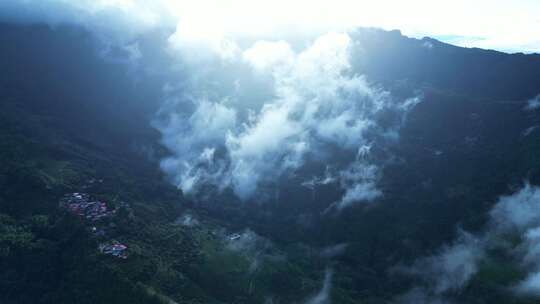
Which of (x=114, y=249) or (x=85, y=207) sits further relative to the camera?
(x=85, y=207)

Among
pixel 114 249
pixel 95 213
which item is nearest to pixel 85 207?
pixel 95 213

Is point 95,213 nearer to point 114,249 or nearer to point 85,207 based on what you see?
point 85,207

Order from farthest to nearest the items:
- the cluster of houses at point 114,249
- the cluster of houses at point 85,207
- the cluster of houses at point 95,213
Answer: the cluster of houses at point 85,207 < the cluster of houses at point 95,213 < the cluster of houses at point 114,249

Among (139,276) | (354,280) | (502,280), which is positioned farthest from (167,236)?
(502,280)

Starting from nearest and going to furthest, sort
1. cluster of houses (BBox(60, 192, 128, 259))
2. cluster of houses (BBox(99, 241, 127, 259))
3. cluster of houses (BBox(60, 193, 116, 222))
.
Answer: cluster of houses (BBox(99, 241, 127, 259)), cluster of houses (BBox(60, 192, 128, 259)), cluster of houses (BBox(60, 193, 116, 222))

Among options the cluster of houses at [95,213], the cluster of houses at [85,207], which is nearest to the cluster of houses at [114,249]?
the cluster of houses at [95,213]

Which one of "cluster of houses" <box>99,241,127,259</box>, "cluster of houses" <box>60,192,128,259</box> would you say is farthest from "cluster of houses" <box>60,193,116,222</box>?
"cluster of houses" <box>99,241,127,259</box>

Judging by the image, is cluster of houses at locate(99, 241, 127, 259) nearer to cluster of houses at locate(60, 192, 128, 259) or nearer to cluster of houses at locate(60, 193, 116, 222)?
cluster of houses at locate(60, 192, 128, 259)

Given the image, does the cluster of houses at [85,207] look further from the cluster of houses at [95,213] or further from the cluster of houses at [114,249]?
the cluster of houses at [114,249]
